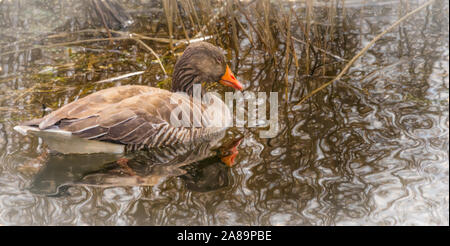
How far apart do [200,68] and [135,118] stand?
1.24 m

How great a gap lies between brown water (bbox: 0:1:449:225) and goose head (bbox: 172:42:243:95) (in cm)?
62

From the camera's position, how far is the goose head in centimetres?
660

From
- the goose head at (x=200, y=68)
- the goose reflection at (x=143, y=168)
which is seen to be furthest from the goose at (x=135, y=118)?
the goose reflection at (x=143, y=168)

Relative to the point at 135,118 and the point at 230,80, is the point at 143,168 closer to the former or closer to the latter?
the point at 135,118

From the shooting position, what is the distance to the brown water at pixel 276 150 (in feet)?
15.6

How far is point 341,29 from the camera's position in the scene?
8883mm

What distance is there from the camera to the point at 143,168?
5648mm

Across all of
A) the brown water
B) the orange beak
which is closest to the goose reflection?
the brown water

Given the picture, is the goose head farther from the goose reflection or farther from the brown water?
the goose reflection

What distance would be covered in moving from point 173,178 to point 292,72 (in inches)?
117

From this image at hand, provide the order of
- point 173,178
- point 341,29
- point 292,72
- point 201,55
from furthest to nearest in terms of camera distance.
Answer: point 341,29
point 292,72
point 201,55
point 173,178
